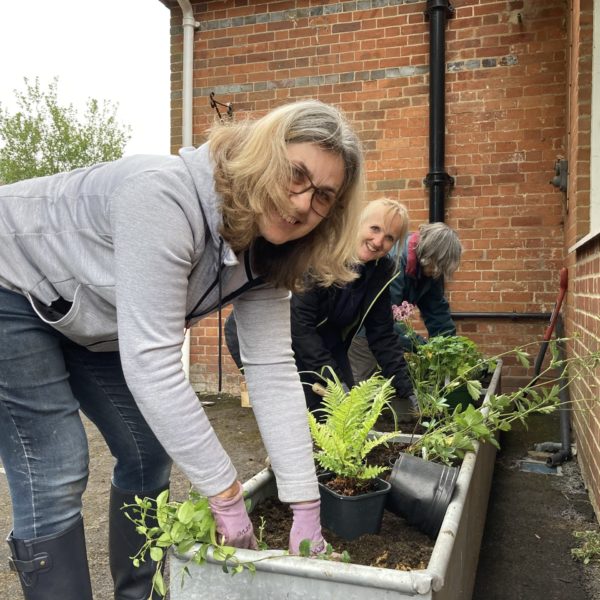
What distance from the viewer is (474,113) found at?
17.9 feet

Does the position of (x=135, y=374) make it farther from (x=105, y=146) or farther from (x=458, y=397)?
(x=105, y=146)

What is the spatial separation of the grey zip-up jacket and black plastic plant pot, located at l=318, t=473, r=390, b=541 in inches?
10.3

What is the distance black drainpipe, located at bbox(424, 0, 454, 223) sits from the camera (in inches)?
213

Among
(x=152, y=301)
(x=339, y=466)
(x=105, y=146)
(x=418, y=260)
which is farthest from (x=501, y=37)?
(x=105, y=146)

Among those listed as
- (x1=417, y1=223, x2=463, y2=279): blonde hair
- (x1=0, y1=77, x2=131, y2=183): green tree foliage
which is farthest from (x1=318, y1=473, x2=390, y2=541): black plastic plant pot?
(x1=0, y1=77, x2=131, y2=183): green tree foliage

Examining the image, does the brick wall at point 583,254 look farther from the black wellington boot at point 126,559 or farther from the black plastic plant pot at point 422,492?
the black wellington boot at point 126,559

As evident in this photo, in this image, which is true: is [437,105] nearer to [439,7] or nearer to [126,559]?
[439,7]

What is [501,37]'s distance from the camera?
537 cm

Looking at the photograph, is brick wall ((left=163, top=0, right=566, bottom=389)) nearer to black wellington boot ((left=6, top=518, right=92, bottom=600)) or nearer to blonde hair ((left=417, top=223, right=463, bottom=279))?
blonde hair ((left=417, top=223, right=463, bottom=279))

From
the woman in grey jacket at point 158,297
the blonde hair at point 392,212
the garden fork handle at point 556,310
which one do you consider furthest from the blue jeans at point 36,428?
the garden fork handle at point 556,310

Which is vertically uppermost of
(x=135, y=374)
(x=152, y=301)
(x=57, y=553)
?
(x=152, y=301)

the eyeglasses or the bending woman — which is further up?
the eyeglasses

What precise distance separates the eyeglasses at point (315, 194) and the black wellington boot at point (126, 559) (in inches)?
43.4

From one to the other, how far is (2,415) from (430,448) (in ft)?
4.74
